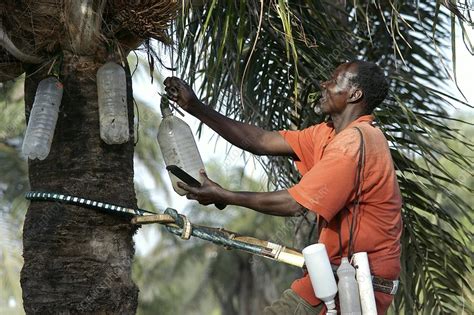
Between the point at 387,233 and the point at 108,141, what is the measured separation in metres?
1.13

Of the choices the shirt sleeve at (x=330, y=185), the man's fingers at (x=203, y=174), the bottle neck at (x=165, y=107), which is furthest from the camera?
the bottle neck at (x=165, y=107)

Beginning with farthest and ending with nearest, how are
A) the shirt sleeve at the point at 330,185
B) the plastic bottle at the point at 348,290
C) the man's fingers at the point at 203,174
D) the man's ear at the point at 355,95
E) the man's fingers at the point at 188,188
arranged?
the man's ear at the point at 355,95 < the man's fingers at the point at 203,174 < the man's fingers at the point at 188,188 < the shirt sleeve at the point at 330,185 < the plastic bottle at the point at 348,290

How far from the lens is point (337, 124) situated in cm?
377

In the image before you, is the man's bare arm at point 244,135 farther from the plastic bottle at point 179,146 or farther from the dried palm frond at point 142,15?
the dried palm frond at point 142,15

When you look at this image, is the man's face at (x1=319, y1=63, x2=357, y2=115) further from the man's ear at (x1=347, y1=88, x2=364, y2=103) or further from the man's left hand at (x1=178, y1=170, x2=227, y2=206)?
the man's left hand at (x1=178, y1=170, x2=227, y2=206)

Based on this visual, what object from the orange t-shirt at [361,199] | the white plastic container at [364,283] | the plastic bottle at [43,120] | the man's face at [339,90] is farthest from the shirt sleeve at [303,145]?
the plastic bottle at [43,120]

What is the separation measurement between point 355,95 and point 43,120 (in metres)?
1.21

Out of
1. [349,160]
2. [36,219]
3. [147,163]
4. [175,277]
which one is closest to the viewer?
[349,160]

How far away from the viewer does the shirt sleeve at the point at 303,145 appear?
3.96 metres

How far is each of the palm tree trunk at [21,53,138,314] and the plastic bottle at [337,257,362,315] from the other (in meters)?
0.90

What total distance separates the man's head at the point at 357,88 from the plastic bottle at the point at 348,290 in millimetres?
737

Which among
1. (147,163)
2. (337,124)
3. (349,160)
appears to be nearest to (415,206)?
(337,124)

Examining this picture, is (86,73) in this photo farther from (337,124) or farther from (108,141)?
(337,124)

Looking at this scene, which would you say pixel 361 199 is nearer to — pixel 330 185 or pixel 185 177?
pixel 330 185
